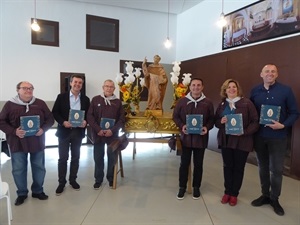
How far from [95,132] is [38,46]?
338cm

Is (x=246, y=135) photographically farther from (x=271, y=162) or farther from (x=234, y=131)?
(x=271, y=162)

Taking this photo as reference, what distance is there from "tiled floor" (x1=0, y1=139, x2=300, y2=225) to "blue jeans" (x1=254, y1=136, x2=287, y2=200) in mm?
239

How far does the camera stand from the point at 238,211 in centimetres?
249

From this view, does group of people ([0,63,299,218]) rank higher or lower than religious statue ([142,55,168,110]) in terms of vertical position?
lower

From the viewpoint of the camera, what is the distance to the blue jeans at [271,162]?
2.35 metres

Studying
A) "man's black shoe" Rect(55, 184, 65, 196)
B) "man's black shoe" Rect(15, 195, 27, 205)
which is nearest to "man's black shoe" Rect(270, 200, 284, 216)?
"man's black shoe" Rect(55, 184, 65, 196)

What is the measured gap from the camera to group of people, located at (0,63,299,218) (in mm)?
2359

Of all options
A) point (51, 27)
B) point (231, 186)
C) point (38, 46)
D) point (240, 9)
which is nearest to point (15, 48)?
point (38, 46)

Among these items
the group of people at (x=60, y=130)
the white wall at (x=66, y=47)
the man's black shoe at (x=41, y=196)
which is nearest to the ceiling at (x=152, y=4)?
the white wall at (x=66, y=47)

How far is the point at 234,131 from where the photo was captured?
240 centimetres

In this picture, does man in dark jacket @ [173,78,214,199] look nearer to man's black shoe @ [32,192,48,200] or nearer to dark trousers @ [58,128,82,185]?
dark trousers @ [58,128,82,185]

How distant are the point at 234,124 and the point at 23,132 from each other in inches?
84.9

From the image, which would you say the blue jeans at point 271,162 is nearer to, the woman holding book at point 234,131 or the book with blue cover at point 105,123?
the woman holding book at point 234,131

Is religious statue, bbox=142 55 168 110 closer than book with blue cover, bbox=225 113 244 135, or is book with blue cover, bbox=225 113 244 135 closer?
book with blue cover, bbox=225 113 244 135
